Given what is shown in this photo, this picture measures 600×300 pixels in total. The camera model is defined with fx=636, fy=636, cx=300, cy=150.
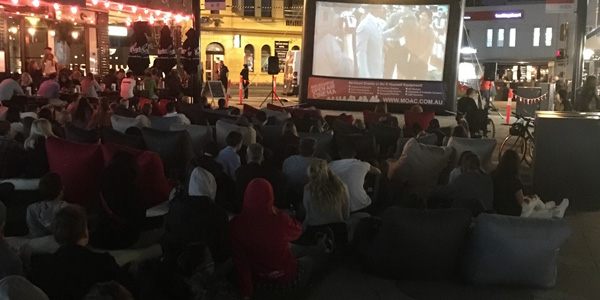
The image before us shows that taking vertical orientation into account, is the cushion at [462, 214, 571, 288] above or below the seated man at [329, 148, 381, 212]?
below

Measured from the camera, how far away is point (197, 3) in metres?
15.8

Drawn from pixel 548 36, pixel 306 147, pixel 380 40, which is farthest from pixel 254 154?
pixel 548 36

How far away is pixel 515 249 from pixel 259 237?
233cm

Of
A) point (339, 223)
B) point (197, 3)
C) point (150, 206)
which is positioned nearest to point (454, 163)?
point (339, 223)

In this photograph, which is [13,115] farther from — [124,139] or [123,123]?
[124,139]

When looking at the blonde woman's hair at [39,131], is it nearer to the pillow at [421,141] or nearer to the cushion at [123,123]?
the cushion at [123,123]

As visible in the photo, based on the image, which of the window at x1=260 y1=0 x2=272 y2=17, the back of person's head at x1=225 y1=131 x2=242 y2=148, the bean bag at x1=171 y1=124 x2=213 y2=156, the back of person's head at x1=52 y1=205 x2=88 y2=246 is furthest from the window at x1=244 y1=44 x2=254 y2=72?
the back of person's head at x1=52 y1=205 x2=88 y2=246

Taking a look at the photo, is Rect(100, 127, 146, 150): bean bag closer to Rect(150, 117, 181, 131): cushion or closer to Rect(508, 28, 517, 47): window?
Rect(150, 117, 181, 131): cushion

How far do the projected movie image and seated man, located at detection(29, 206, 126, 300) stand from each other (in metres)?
20.0

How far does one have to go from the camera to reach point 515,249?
5.68m

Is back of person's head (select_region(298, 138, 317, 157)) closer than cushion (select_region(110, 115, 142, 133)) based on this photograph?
Yes

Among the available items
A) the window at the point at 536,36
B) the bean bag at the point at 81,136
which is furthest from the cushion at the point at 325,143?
the window at the point at 536,36

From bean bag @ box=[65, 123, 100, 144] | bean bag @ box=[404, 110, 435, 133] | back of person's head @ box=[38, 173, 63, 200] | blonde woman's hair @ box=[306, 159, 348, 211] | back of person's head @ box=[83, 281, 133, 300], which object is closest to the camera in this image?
back of person's head @ box=[83, 281, 133, 300]

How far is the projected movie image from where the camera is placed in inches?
894
